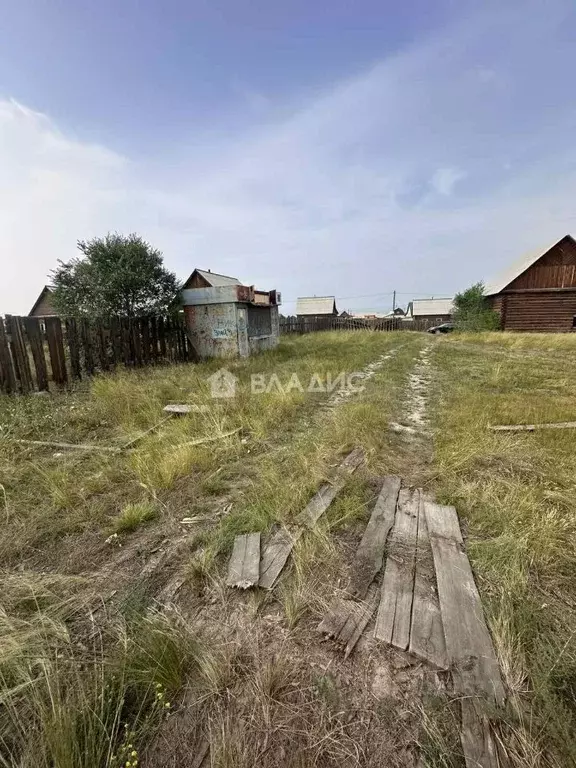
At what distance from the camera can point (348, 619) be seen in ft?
5.42

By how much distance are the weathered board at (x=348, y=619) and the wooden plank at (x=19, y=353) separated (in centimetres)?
701

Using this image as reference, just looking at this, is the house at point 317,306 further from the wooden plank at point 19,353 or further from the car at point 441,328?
the wooden plank at point 19,353

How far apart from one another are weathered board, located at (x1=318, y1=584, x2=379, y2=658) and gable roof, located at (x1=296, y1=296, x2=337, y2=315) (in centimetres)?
4539

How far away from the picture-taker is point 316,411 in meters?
5.68

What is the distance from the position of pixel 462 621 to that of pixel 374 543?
71 cm

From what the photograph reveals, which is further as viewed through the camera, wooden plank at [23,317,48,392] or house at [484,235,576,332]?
house at [484,235,576,332]

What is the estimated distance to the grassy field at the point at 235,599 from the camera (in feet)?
3.85

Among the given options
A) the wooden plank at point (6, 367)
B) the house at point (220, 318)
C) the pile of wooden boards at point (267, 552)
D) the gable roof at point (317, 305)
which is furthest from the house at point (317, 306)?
the pile of wooden boards at point (267, 552)

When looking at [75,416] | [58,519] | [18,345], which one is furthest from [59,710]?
[18,345]

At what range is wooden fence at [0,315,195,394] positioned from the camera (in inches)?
233

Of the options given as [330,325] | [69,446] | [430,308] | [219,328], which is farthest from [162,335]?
[430,308]

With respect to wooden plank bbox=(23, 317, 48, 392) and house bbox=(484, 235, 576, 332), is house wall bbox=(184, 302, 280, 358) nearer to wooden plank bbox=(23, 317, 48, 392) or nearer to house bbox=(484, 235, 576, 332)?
wooden plank bbox=(23, 317, 48, 392)

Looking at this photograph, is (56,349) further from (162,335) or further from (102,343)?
(162,335)

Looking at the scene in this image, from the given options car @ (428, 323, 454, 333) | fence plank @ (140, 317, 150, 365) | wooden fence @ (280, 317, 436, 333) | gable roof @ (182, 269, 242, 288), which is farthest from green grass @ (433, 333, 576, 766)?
car @ (428, 323, 454, 333)
